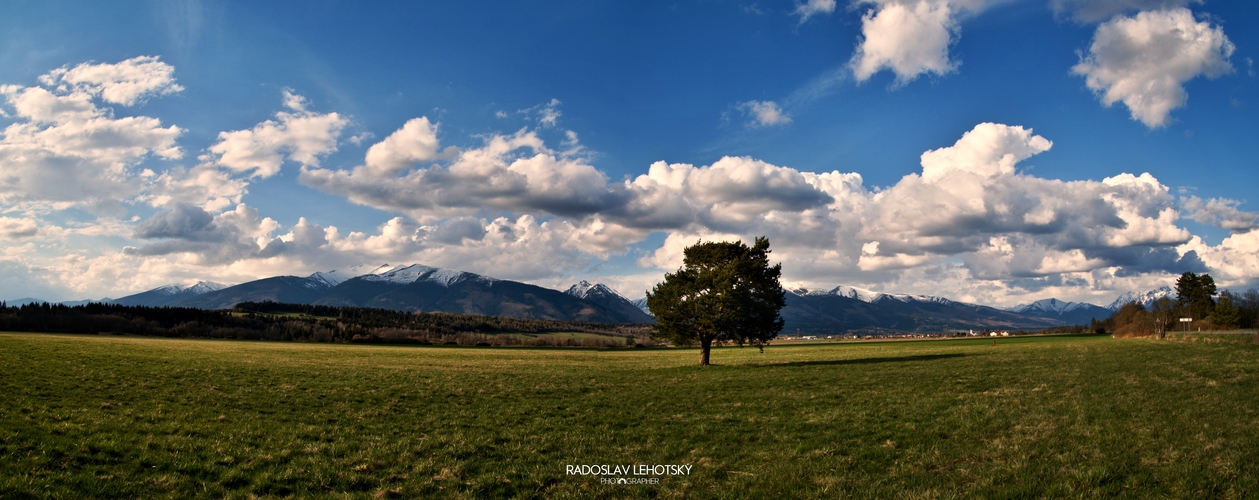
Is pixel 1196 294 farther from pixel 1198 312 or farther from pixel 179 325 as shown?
pixel 179 325

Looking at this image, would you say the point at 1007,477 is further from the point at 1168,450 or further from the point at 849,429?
the point at 849,429

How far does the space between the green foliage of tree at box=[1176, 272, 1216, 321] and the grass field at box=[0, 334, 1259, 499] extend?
125m

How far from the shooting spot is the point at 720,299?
49.3 metres

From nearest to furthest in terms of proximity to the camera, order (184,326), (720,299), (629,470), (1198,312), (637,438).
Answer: (629,470) → (637,438) → (720,299) → (1198,312) → (184,326)

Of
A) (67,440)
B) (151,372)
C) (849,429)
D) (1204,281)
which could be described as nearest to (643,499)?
(849,429)

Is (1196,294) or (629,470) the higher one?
(1196,294)

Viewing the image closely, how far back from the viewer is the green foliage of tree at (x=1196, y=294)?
116719mm

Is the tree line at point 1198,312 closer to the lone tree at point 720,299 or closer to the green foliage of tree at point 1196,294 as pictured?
the green foliage of tree at point 1196,294

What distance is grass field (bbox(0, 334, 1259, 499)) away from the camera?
37.9 feet

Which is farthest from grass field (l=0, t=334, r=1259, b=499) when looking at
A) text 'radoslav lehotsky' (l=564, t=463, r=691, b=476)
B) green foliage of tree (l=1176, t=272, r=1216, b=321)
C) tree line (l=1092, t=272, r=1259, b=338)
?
green foliage of tree (l=1176, t=272, r=1216, b=321)

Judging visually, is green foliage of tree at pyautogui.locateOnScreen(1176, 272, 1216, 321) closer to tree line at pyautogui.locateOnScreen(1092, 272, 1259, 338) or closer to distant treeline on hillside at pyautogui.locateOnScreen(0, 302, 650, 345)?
tree line at pyautogui.locateOnScreen(1092, 272, 1259, 338)

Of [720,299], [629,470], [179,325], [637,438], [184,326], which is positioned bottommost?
[184,326]

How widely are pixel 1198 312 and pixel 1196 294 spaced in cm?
630

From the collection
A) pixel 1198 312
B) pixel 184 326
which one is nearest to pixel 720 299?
pixel 1198 312
